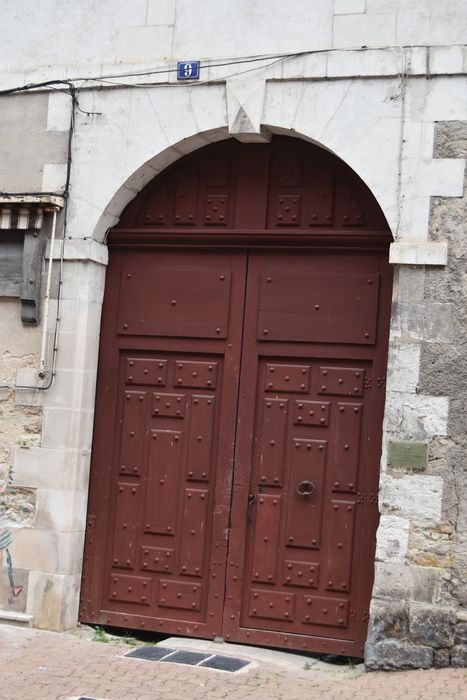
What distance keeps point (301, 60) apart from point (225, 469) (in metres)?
2.61

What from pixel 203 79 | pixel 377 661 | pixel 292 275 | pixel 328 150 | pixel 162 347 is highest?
pixel 203 79

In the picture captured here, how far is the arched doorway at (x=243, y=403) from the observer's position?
606 centimetres

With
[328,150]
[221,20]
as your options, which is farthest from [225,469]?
[221,20]

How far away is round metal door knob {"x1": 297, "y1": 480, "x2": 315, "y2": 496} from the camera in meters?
6.09

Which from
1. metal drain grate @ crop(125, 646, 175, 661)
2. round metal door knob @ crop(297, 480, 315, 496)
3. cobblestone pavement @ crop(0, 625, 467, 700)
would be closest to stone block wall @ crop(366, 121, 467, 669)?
cobblestone pavement @ crop(0, 625, 467, 700)

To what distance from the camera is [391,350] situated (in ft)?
18.8

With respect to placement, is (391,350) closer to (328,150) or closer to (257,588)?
(328,150)

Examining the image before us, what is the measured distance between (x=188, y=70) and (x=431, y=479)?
9.81 feet

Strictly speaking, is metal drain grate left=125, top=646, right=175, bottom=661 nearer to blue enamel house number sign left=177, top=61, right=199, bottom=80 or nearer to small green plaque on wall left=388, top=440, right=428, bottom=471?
small green plaque on wall left=388, top=440, right=428, bottom=471

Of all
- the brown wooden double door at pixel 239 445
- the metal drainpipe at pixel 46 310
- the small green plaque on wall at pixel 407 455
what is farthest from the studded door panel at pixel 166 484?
the small green plaque on wall at pixel 407 455

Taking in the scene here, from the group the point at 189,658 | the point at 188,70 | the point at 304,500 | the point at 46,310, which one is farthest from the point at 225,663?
the point at 188,70

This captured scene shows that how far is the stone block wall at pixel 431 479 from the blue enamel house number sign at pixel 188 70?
1.61 meters

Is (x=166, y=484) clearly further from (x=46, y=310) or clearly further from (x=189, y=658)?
(x=46, y=310)

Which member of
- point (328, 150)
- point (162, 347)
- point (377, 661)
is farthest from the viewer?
point (162, 347)
